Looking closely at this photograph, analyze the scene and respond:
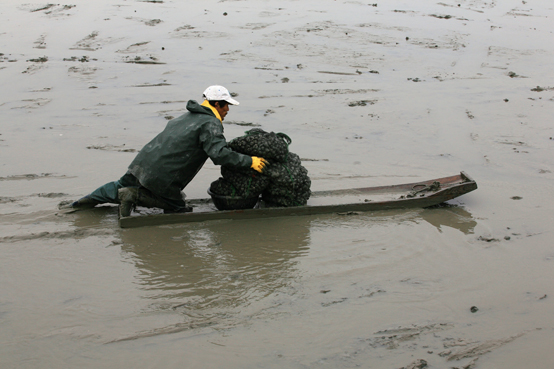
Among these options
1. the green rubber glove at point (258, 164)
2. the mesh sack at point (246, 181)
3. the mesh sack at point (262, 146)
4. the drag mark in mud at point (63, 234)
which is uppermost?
the mesh sack at point (262, 146)

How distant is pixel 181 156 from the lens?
5.06 metres

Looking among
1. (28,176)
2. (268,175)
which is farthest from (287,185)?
(28,176)

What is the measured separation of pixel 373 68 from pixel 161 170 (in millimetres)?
6882

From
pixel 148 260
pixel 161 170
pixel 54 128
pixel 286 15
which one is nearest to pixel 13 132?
pixel 54 128

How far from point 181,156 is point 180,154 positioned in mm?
23

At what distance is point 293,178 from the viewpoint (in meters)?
5.22

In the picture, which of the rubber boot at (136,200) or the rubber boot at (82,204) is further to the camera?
the rubber boot at (82,204)

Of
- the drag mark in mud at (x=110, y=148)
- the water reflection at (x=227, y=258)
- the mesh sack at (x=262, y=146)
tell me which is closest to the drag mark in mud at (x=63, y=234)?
the water reflection at (x=227, y=258)

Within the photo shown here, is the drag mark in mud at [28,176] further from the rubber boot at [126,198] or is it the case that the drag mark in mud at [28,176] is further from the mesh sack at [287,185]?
the mesh sack at [287,185]

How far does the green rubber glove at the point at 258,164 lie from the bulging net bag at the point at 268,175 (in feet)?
0.26

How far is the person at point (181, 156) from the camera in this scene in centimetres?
496

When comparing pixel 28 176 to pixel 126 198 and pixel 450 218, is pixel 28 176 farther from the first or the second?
pixel 450 218

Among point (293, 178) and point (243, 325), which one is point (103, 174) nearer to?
point (293, 178)

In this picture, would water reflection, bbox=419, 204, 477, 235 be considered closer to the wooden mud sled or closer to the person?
the wooden mud sled
